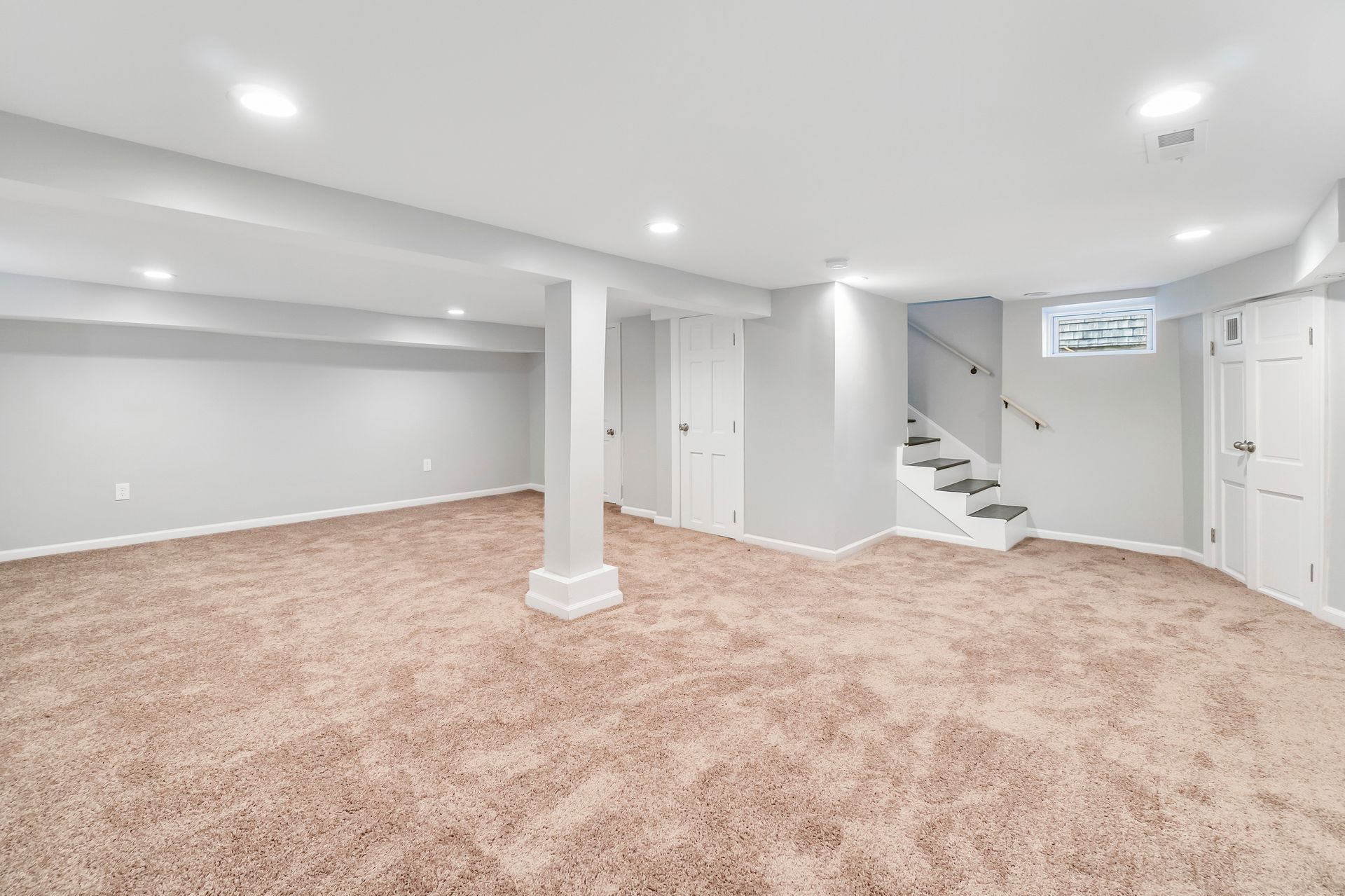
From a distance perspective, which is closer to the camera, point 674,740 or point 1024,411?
point 674,740

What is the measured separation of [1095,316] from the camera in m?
5.41

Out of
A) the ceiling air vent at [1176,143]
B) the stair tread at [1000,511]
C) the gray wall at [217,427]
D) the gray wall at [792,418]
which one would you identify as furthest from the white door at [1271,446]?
the gray wall at [217,427]

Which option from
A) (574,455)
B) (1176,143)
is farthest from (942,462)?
(1176,143)

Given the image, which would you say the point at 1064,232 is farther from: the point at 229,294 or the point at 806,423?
the point at 229,294

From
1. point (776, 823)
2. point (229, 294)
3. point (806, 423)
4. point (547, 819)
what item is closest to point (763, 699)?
point (776, 823)

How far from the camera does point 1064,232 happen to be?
332 centimetres

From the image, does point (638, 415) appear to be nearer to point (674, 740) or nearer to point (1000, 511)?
point (1000, 511)

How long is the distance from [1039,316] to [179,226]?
20.3 feet

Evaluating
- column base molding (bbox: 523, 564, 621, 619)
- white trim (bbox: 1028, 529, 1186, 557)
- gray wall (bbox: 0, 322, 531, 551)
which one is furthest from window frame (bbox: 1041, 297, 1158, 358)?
gray wall (bbox: 0, 322, 531, 551)

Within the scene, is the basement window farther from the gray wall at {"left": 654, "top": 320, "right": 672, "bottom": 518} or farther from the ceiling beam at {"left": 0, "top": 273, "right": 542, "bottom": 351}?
the ceiling beam at {"left": 0, "top": 273, "right": 542, "bottom": 351}

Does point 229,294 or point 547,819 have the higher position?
point 229,294

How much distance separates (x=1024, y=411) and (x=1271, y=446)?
1771mm

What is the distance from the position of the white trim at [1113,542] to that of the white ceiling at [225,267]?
174 inches

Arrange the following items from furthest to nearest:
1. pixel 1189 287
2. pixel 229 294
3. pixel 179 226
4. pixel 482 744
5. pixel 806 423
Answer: pixel 229 294
pixel 806 423
pixel 1189 287
pixel 179 226
pixel 482 744
